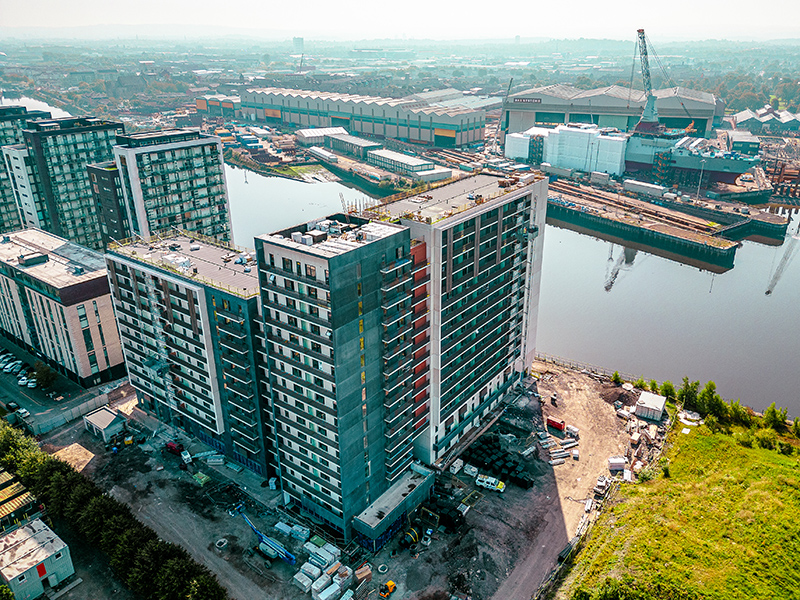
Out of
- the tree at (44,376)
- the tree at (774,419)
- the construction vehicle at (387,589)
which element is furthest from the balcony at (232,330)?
the tree at (774,419)

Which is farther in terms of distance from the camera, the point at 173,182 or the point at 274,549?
the point at 173,182

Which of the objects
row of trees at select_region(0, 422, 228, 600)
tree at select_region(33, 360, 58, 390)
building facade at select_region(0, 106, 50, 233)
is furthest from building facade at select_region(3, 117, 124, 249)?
row of trees at select_region(0, 422, 228, 600)

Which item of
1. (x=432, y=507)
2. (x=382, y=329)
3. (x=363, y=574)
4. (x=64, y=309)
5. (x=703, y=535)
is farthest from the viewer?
(x=64, y=309)

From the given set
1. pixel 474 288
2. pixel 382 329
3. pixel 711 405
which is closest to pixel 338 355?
pixel 382 329

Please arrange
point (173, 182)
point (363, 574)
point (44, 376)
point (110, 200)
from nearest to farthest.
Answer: point (363, 574) < point (44, 376) < point (173, 182) < point (110, 200)

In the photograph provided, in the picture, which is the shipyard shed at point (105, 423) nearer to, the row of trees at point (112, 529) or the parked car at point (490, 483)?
the row of trees at point (112, 529)

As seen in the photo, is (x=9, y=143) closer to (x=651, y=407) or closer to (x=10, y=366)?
(x=10, y=366)

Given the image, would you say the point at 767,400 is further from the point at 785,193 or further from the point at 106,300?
the point at 785,193

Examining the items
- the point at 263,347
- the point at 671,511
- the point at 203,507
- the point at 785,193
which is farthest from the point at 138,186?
the point at 785,193
